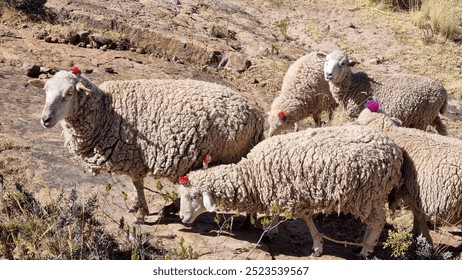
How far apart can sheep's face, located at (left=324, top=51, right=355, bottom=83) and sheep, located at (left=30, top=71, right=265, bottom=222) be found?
8.41ft

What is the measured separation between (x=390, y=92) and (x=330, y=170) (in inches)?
134

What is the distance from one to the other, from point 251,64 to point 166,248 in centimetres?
701

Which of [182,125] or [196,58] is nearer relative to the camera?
[182,125]

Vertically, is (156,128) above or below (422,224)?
above

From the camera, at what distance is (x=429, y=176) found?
534 cm

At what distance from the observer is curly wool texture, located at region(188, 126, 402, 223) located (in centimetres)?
522

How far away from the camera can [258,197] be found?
18.1ft

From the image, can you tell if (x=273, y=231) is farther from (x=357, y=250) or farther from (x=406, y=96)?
(x=406, y=96)

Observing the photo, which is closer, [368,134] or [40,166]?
[368,134]

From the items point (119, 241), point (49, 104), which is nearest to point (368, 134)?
point (119, 241)

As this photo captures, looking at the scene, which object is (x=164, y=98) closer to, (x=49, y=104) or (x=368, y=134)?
(x=49, y=104)

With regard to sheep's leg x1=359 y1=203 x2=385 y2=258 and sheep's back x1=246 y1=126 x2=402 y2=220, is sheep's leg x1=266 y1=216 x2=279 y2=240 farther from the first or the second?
sheep's leg x1=359 y1=203 x2=385 y2=258

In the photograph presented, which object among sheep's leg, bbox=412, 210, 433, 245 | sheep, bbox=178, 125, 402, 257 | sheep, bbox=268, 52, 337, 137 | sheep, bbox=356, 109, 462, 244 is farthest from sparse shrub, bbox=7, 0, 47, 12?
sheep's leg, bbox=412, 210, 433, 245

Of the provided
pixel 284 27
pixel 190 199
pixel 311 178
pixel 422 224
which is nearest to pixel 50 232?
pixel 190 199
